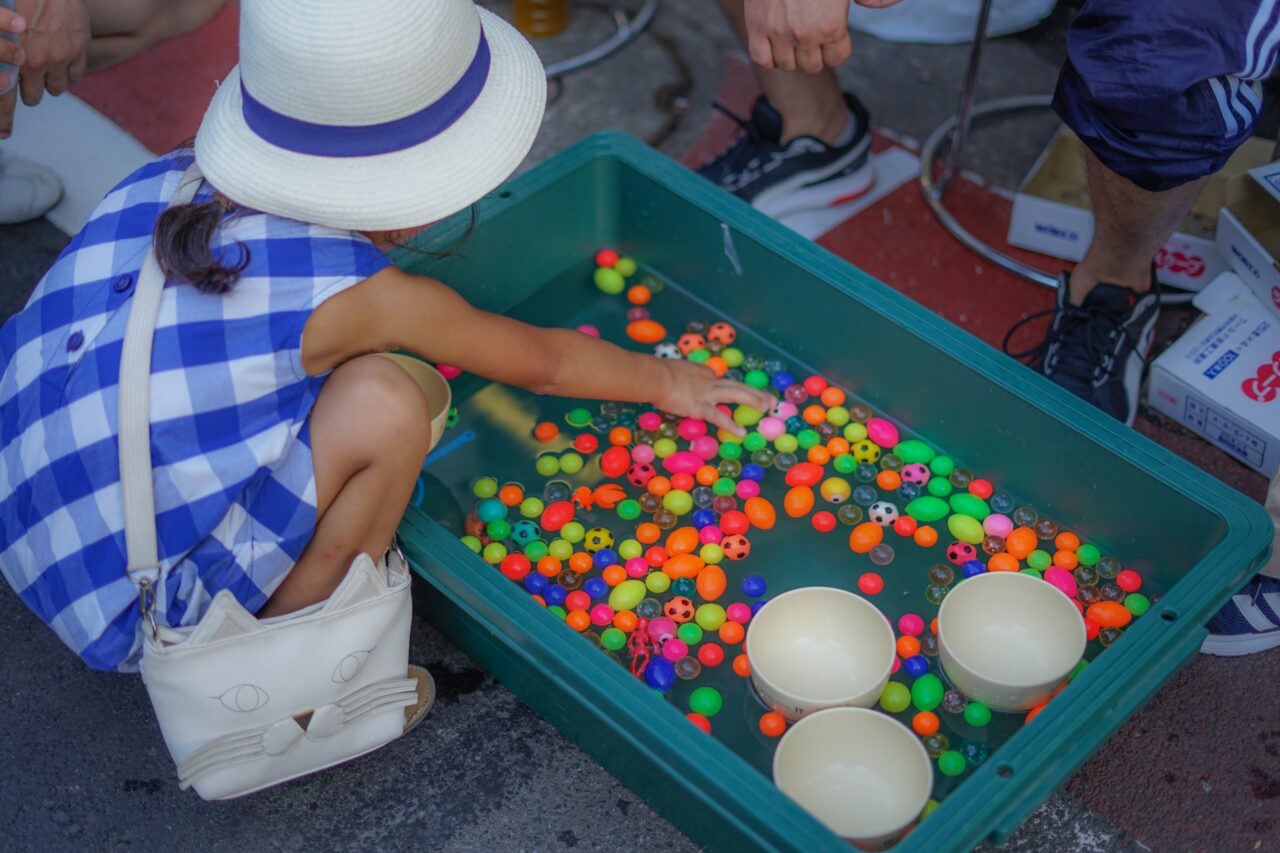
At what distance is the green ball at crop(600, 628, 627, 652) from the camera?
1451 millimetres

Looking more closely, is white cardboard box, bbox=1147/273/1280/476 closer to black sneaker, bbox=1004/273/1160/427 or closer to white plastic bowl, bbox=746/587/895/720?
black sneaker, bbox=1004/273/1160/427

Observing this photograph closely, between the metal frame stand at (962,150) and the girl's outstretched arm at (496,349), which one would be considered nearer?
the girl's outstretched arm at (496,349)

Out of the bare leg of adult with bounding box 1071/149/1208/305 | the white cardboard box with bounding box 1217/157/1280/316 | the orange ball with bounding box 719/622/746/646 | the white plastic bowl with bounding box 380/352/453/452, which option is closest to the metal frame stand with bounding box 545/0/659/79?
the white plastic bowl with bounding box 380/352/453/452

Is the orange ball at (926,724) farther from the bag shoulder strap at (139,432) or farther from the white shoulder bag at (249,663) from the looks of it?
the bag shoulder strap at (139,432)

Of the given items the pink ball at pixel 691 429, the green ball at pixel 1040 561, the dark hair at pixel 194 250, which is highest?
the dark hair at pixel 194 250

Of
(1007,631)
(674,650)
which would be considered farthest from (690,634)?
(1007,631)

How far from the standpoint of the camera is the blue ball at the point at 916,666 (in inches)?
55.7

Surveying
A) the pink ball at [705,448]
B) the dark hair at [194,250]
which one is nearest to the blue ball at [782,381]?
the pink ball at [705,448]

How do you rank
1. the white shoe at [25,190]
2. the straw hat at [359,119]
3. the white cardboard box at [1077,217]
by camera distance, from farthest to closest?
the white shoe at [25,190], the white cardboard box at [1077,217], the straw hat at [359,119]

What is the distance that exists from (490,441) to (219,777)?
59cm

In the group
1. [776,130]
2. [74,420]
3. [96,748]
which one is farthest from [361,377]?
[776,130]

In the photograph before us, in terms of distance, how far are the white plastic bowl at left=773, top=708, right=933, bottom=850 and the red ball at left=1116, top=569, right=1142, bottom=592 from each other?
14.5 inches

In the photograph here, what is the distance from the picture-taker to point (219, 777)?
1.23m

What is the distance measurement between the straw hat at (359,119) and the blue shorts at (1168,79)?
690 mm
